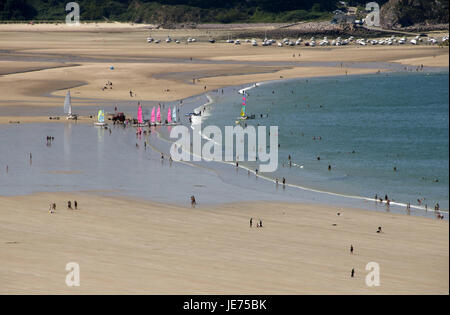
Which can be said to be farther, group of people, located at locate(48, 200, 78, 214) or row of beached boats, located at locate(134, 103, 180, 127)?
row of beached boats, located at locate(134, 103, 180, 127)

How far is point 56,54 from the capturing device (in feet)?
631

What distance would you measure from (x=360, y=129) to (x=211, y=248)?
182 feet

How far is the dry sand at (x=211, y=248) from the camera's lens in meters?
36.8

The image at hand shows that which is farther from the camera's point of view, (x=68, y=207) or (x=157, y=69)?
(x=157, y=69)

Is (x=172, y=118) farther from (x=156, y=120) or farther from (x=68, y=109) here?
(x=68, y=109)

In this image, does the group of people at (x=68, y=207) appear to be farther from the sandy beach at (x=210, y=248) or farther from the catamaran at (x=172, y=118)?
the catamaran at (x=172, y=118)

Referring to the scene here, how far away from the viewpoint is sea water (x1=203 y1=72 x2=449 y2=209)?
6688 centimetres

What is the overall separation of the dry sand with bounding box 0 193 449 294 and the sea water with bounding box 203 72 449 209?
10.9 metres

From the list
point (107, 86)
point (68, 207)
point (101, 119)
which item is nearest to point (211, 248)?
point (68, 207)

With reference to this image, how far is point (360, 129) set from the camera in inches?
3812

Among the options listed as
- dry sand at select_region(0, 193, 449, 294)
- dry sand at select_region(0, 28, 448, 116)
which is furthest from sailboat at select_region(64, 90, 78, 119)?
dry sand at select_region(0, 193, 449, 294)

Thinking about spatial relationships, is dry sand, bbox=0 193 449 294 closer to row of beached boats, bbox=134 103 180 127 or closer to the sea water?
the sea water
